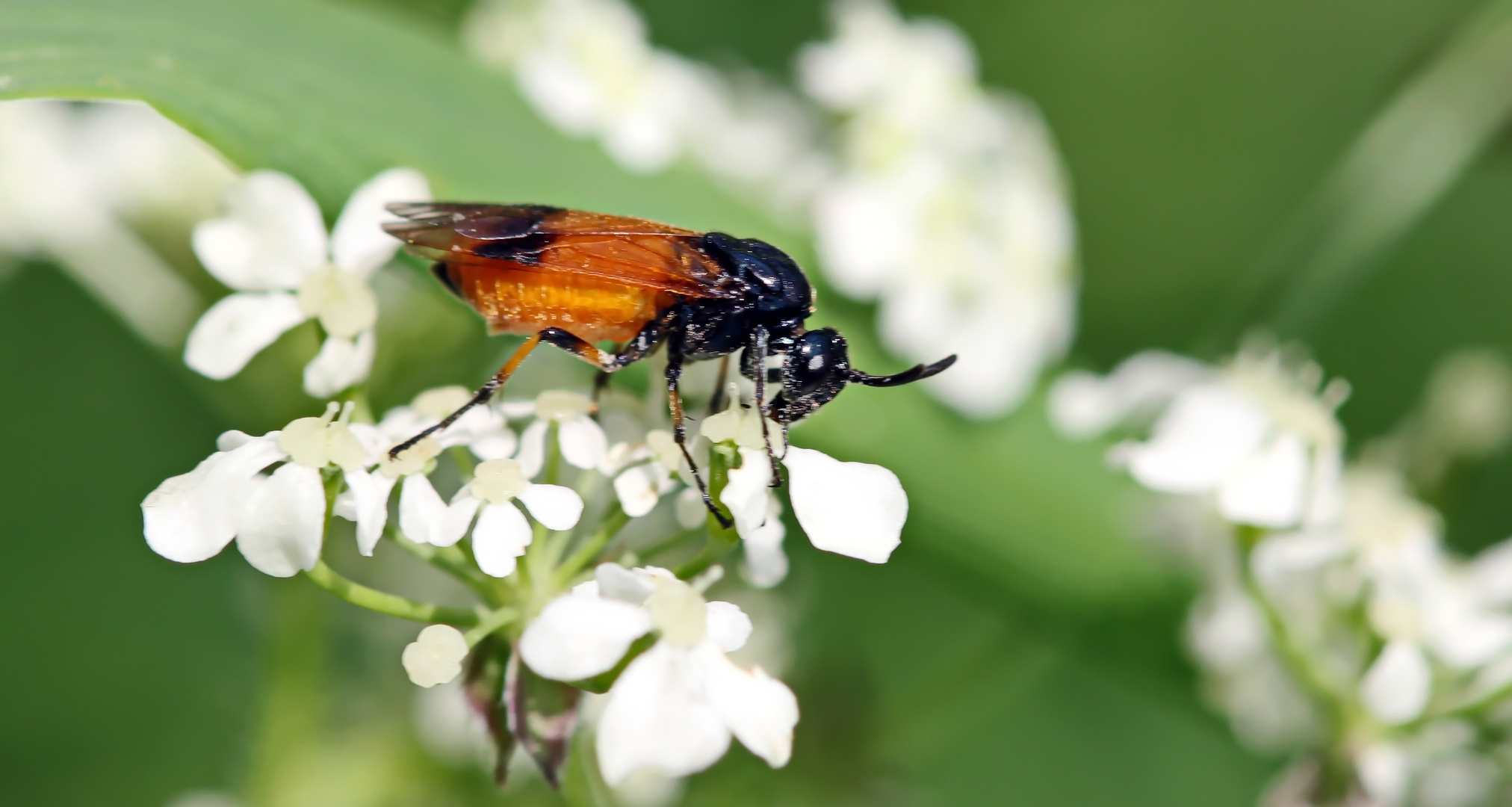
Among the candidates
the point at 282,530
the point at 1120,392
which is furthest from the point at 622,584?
Result: the point at 1120,392

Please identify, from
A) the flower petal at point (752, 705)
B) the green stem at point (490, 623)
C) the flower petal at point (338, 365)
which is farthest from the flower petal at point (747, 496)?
the flower petal at point (338, 365)

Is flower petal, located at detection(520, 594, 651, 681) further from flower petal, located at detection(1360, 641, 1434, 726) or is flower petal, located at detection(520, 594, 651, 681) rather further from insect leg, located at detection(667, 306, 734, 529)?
flower petal, located at detection(1360, 641, 1434, 726)

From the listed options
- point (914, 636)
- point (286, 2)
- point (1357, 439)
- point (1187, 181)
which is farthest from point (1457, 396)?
point (1187, 181)

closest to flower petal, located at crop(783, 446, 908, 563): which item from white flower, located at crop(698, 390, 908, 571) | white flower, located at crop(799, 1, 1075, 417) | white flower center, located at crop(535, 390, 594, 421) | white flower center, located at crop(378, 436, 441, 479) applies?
white flower, located at crop(698, 390, 908, 571)

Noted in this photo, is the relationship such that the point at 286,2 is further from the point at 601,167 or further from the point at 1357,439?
the point at 1357,439

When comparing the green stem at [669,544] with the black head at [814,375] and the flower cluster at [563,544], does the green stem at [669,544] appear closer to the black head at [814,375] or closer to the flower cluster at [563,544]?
the flower cluster at [563,544]
